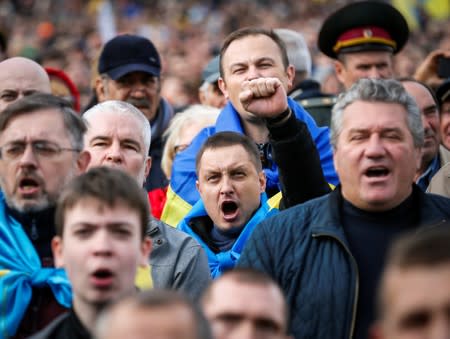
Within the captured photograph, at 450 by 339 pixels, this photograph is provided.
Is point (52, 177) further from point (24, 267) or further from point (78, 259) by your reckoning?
point (78, 259)

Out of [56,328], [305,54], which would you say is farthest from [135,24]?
[56,328]

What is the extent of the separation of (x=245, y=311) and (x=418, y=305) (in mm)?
1081

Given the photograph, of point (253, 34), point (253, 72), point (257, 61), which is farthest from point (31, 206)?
point (253, 34)

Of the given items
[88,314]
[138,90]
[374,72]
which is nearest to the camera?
[88,314]

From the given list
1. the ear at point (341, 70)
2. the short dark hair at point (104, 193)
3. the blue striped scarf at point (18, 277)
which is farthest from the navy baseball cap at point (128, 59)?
the short dark hair at point (104, 193)

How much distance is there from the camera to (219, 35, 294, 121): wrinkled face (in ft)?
29.3

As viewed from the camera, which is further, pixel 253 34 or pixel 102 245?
pixel 253 34

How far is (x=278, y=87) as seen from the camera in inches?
304

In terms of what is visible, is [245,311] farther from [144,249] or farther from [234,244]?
[234,244]

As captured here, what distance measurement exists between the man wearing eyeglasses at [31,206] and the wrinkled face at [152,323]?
1644 mm

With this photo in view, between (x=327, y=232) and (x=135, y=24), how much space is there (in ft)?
65.7

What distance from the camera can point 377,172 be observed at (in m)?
6.97

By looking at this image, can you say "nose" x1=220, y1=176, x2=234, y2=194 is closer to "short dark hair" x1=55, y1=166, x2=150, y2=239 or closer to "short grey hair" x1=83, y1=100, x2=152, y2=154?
"short grey hair" x1=83, y1=100, x2=152, y2=154

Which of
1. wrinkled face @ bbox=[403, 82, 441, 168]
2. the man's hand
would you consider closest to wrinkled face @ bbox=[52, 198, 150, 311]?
the man's hand
